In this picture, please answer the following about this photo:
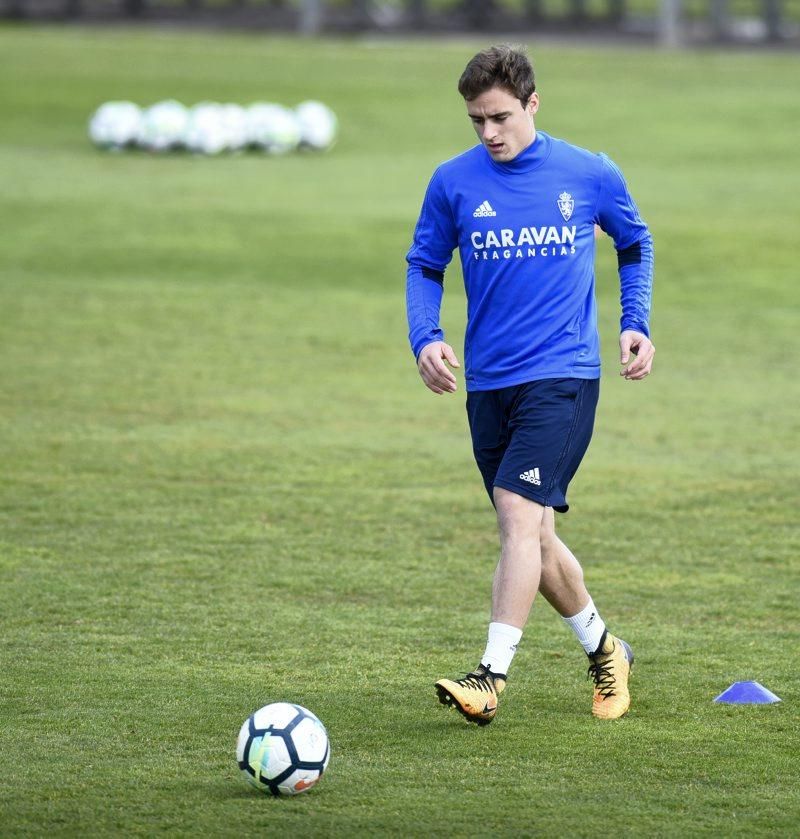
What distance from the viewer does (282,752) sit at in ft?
17.4

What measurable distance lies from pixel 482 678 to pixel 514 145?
1.91 metres

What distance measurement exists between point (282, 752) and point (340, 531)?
3984 millimetres

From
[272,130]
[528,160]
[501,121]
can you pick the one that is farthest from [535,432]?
[272,130]

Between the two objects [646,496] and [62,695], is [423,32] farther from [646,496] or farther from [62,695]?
[62,695]

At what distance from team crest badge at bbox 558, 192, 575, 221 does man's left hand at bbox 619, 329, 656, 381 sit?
48 cm

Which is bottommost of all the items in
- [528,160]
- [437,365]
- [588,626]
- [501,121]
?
[588,626]

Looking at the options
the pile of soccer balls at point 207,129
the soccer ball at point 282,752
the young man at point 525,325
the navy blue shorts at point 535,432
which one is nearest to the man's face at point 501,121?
the young man at point 525,325

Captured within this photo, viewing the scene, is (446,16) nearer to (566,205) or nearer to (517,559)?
(566,205)

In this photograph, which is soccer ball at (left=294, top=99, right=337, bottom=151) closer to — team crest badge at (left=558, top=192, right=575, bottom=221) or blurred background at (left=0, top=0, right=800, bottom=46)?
blurred background at (left=0, top=0, right=800, bottom=46)

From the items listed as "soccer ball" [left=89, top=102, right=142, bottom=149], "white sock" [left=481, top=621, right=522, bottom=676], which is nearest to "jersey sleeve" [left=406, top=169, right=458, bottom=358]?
"white sock" [left=481, top=621, right=522, bottom=676]

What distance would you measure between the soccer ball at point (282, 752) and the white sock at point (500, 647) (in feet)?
2.88

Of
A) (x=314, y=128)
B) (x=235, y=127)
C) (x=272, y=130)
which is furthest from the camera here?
(x=314, y=128)

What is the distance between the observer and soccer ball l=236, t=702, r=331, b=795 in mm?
5305

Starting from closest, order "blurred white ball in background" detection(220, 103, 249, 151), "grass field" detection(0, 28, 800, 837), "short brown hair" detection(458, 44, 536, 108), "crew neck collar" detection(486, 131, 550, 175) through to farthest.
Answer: "grass field" detection(0, 28, 800, 837)
"short brown hair" detection(458, 44, 536, 108)
"crew neck collar" detection(486, 131, 550, 175)
"blurred white ball in background" detection(220, 103, 249, 151)
